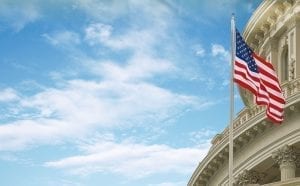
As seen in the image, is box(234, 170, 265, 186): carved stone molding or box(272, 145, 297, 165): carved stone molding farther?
box(234, 170, 265, 186): carved stone molding

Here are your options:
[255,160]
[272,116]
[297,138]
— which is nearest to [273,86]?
[272,116]

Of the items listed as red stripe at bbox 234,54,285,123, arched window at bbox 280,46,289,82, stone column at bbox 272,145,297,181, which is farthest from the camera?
arched window at bbox 280,46,289,82

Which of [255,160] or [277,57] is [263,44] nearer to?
[277,57]

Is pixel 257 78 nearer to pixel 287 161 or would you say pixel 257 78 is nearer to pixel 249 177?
pixel 287 161

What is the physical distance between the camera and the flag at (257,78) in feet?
102

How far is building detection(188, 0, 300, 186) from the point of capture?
39.8m

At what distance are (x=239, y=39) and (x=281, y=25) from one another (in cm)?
2060

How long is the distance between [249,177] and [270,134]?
2.95 meters

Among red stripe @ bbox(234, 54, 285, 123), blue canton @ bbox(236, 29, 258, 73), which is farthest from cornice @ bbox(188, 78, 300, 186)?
blue canton @ bbox(236, 29, 258, 73)

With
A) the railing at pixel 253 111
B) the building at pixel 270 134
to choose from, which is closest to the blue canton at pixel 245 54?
the building at pixel 270 134

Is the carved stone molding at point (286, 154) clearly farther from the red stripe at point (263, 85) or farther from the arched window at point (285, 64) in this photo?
the arched window at point (285, 64)

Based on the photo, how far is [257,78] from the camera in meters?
31.9

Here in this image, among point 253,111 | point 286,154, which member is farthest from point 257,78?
point 253,111

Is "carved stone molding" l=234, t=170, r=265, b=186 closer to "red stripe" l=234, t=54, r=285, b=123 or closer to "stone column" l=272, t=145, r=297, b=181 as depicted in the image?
"stone column" l=272, t=145, r=297, b=181
